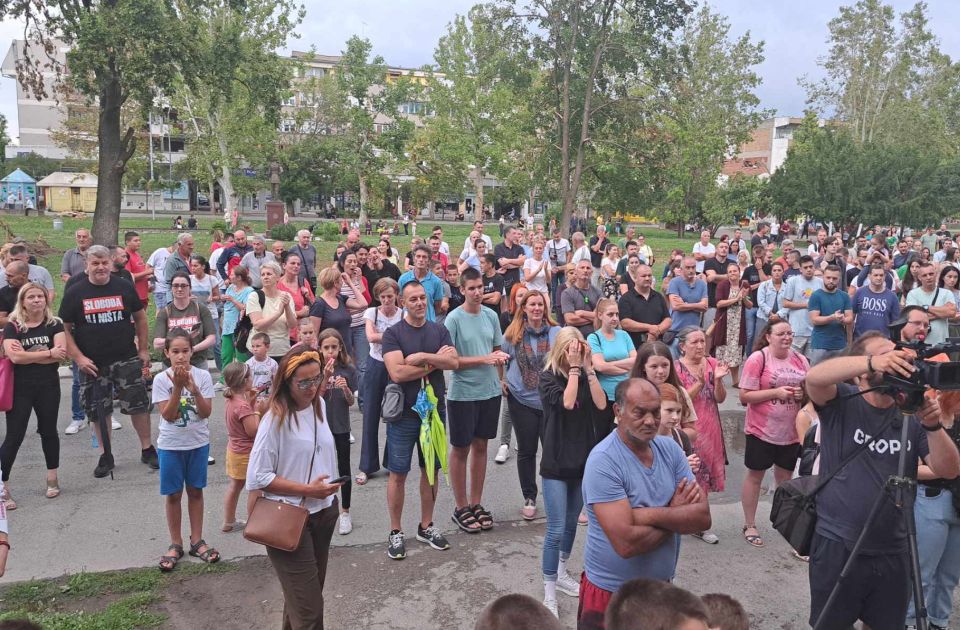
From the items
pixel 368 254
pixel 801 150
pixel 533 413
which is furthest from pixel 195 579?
pixel 801 150

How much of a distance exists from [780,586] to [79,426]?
721 centimetres

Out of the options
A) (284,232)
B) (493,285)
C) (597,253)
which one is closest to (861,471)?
(493,285)

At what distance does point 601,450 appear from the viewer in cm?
327

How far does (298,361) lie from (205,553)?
2.27 meters

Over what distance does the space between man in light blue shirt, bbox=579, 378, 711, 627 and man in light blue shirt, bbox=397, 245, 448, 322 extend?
5.52 meters

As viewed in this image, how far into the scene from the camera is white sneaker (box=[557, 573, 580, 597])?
477cm

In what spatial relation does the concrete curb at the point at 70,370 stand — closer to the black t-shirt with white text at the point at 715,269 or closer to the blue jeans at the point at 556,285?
the blue jeans at the point at 556,285

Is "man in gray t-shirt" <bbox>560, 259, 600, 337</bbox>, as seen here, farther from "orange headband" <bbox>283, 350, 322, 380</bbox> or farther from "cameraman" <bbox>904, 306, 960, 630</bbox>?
"orange headband" <bbox>283, 350, 322, 380</bbox>

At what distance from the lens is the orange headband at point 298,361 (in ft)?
12.1

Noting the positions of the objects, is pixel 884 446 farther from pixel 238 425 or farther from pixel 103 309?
pixel 103 309

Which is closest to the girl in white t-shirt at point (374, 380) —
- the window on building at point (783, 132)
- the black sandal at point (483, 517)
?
the black sandal at point (483, 517)

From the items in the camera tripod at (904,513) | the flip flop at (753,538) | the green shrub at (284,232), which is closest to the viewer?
the camera tripod at (904,513)

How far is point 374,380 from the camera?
6617 mm

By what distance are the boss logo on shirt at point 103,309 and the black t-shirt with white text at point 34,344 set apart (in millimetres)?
361
